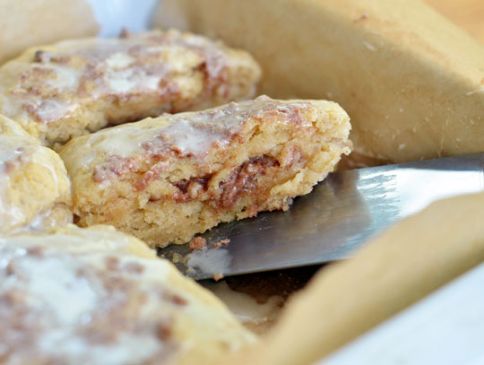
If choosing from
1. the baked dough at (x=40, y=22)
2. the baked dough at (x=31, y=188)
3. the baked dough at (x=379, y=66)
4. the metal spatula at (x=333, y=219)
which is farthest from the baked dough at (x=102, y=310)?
the baked dough at (x=40, y=22)

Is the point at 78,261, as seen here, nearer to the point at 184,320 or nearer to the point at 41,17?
the point at 184,320

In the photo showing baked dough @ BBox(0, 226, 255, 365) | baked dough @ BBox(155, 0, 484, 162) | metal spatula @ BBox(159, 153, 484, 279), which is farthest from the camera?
baked dough @ BBox(155, 0, 484, 162)

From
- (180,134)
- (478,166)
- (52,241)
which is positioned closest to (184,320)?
(52,241)

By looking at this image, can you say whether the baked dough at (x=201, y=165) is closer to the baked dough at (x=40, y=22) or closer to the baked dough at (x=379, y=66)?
the baked dough at (x=379, y=66)

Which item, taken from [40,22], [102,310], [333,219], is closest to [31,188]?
[102,310]

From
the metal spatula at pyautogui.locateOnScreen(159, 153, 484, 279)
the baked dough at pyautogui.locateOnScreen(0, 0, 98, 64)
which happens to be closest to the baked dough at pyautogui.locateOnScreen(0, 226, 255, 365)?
the metal spatula at pyautogui.locateOnScreen(159, 153, 484, 279)

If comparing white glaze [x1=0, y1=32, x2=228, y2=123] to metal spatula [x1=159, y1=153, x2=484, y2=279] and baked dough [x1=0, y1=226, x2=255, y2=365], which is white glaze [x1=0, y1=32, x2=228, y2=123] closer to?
metal spatula [x1=159, y1=153, x2=484, y2=279]
